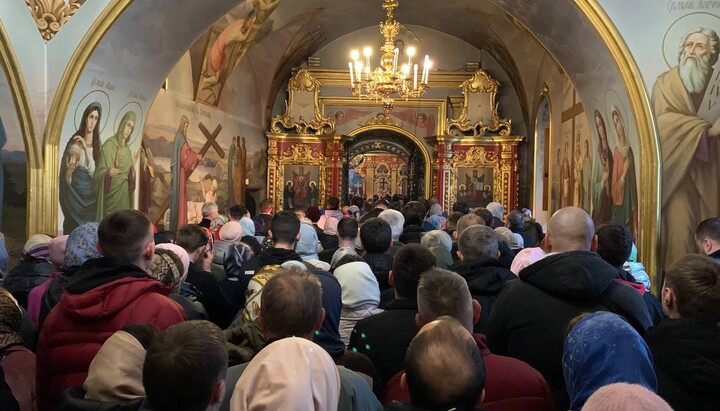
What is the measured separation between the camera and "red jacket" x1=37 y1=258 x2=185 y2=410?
319cm

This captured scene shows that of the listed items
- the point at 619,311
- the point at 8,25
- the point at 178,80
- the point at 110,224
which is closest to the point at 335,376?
Result: the point at 110,224

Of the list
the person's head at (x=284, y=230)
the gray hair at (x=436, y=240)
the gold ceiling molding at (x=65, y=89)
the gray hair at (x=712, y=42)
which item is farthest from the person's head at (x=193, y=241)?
the gray hair at (x=712, y=42)

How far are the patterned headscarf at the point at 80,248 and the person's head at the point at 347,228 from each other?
9.01 ft

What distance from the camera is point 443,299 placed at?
3.27 metres

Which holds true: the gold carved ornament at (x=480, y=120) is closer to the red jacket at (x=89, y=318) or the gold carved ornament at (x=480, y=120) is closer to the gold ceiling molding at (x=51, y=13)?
the gold ceiling molding at (x=51, y=13)

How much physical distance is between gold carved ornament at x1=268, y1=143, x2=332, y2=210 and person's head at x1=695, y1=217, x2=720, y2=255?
16.9 metres

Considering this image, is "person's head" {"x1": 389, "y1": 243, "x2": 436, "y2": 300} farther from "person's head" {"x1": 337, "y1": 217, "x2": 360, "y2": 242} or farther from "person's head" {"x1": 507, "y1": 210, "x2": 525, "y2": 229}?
"person's head" {"x1": 507, "y1": 210, "x2": 525, "y2": 229}

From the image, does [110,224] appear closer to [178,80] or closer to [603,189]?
[603,189]

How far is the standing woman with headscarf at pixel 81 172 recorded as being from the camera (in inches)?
399

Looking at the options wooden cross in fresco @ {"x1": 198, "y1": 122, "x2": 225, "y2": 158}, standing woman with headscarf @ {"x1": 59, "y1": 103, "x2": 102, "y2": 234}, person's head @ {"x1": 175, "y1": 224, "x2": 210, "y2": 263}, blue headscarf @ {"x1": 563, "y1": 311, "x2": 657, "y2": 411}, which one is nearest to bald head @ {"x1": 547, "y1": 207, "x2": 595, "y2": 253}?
blue headscarf @ {"x1": 563, "y1": 311, "x2": 657, "y2": 411}

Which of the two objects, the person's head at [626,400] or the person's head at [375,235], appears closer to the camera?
the person's head at [626,400]

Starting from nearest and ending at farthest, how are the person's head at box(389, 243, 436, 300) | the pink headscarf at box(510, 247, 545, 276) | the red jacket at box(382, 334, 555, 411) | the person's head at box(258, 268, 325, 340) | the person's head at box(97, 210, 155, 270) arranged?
1. the person's head at box(258, 268, 325, 340)
2. the red jacket at box(382, 334, 555, 411)
3. the person's head at box(97, 210, 155, 270)
4. the person's head at box(389, 243, 436, 300)
5. the pink headscarf at box(510, 247, 545, 276)

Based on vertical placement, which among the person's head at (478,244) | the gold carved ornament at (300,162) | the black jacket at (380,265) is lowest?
the black jacket at (380,265)

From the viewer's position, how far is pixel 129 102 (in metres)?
11.4
